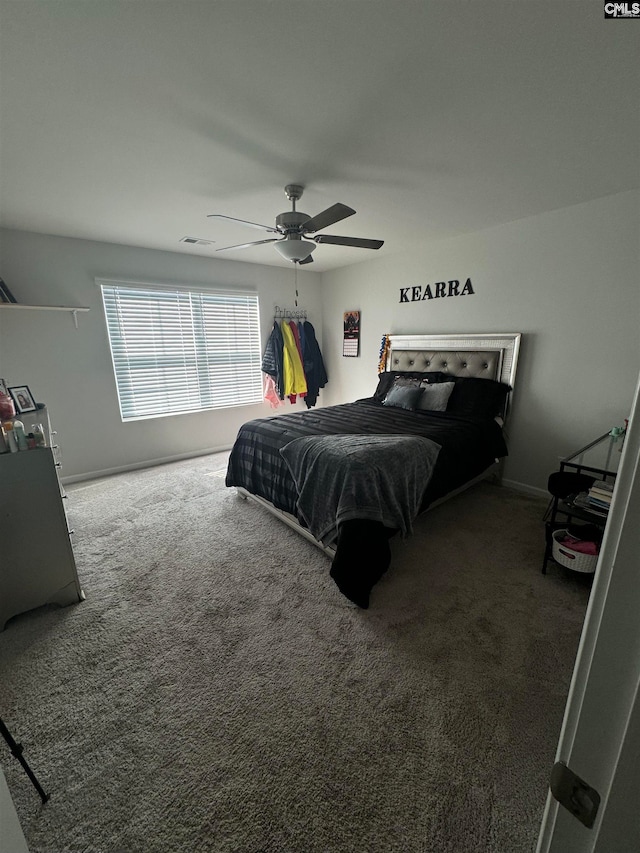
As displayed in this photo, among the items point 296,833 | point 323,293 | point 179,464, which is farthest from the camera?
point 323,293

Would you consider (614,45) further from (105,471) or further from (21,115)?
(105,471)

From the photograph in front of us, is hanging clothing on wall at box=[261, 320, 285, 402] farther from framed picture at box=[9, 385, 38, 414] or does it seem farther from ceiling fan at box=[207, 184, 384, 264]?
framed picture at box=[9, 385, 38, 414]

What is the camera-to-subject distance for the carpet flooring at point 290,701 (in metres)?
1.02

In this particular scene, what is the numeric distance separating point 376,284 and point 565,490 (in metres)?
3.05

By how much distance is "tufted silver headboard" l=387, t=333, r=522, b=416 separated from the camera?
3.06 meters

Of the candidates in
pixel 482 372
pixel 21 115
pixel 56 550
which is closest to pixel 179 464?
pixel 56 550

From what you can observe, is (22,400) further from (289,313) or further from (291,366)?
(289,313)

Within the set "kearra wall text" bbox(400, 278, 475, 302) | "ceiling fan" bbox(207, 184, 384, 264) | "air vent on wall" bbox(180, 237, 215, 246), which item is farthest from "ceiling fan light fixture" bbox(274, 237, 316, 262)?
"kearra wall text" bbox(400, 278, 475, 302)

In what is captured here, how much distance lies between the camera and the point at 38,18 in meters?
1.08

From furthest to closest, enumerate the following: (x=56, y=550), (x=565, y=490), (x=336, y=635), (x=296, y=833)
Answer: (x=565, y=490) → (x=56, y=550) → (x=336, y=635) → (x=296, y=833)

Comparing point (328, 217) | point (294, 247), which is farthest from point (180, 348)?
point (328, 217)

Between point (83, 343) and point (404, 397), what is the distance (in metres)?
3.24

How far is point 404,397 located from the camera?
11.0 feet

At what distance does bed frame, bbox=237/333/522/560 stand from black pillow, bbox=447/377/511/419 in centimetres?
11
